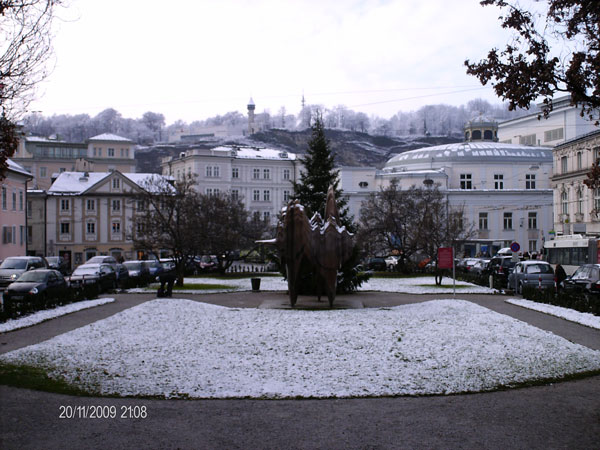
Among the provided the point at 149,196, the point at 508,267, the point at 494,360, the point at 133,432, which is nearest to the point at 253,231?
the point at 149,196

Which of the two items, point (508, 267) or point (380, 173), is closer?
point (508, 267)

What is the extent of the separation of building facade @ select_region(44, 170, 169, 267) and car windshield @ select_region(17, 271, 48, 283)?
157 ft

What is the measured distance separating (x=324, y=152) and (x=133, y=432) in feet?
101

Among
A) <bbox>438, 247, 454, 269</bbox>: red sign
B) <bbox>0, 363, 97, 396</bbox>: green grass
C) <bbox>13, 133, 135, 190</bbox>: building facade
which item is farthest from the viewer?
<bbox>13, 133, 135, 190</bbox>: building facade

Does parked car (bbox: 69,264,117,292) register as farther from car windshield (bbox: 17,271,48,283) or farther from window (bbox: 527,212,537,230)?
window (bbox: 527,212,537,230)

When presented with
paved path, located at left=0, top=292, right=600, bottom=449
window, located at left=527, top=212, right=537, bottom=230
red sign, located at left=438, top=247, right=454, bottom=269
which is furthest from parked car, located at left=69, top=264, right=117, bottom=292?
window, located at left=527, top=212, right=537, bottom=230

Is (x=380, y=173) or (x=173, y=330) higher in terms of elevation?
(x=380, y=173)

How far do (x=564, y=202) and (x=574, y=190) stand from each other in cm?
262

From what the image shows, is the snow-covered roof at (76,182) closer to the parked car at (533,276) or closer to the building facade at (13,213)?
the building facade at (13,213)

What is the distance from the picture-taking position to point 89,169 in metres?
89.9

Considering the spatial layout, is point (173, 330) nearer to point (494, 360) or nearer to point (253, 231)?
point (494, 360)

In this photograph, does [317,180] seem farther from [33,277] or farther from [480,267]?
[480,267]

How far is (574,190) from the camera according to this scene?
57.3 metres

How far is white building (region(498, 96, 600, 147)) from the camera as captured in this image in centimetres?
8469
